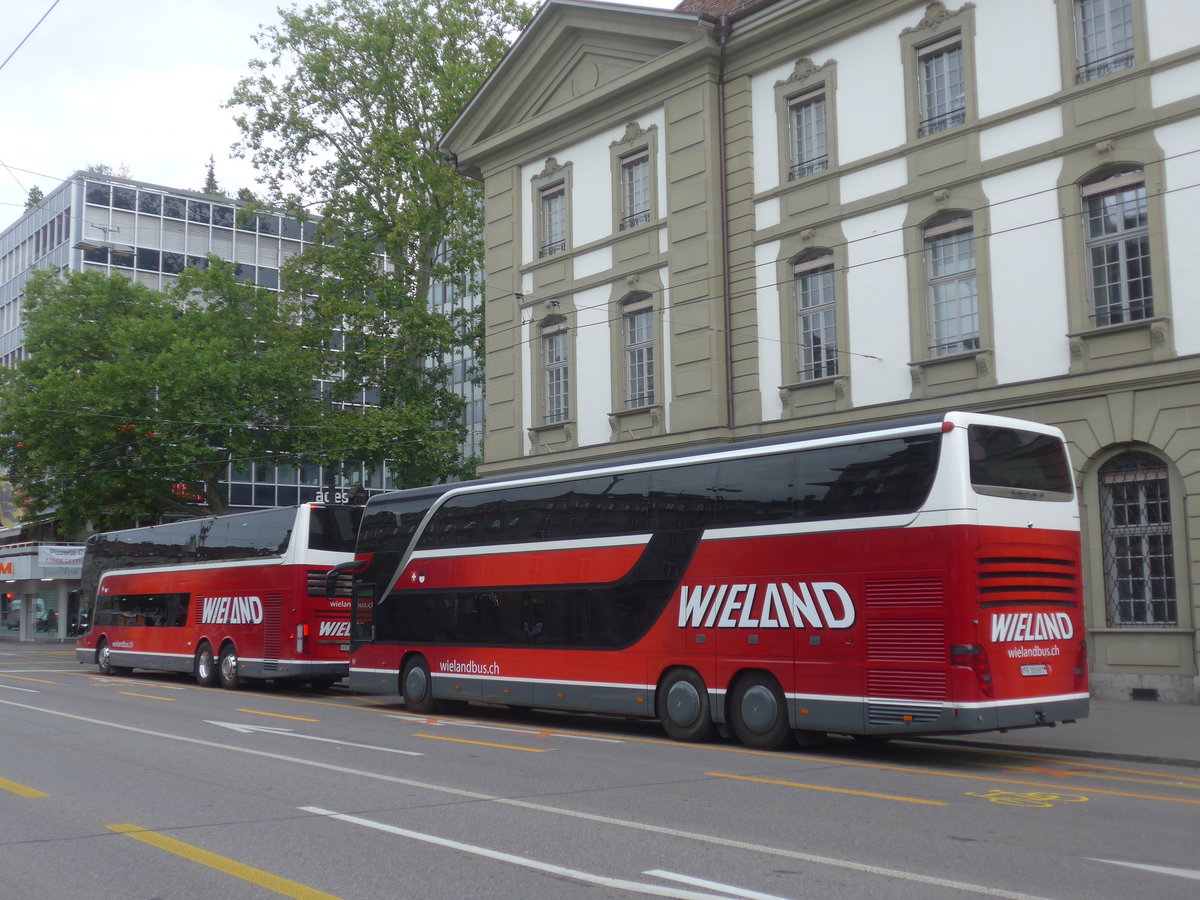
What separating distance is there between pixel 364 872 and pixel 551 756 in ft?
20.9

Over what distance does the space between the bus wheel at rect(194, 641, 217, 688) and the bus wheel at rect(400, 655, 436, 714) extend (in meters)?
8.15

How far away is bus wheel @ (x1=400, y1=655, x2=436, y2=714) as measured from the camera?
788 inches

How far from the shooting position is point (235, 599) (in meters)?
26.1

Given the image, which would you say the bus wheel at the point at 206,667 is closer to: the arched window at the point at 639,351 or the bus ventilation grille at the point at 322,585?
the bus ventilation grille at the point at 322,585

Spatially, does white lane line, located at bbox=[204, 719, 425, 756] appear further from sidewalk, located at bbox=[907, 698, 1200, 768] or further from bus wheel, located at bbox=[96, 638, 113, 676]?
bus wheel, located at bbox=[96, 638, 113, 676]

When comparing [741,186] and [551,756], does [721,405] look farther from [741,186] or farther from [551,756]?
[551,756]

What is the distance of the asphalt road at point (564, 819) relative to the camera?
23.2 ft

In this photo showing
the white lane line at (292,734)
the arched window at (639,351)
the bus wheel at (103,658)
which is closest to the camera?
the white lane line at (292,734)

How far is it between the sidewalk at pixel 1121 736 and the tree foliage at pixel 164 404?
81.0 feet

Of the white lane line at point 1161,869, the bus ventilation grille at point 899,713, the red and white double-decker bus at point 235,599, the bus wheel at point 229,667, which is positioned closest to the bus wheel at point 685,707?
the bus ventilation grille at point 899,713

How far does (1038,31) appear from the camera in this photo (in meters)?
20.0

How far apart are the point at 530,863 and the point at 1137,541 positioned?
14011 millimetres

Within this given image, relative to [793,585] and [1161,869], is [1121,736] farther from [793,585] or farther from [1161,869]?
[1161,869]

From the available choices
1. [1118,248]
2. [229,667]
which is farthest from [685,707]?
[229,667]
